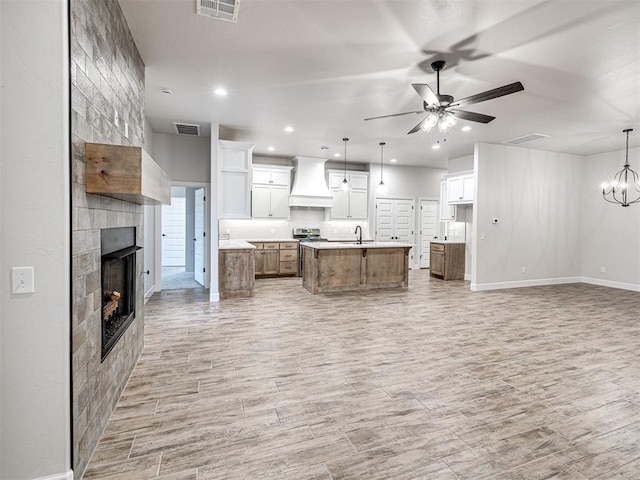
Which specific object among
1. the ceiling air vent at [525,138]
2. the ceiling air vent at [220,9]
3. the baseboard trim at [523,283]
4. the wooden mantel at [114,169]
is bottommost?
the baseboard trim at [523,283]

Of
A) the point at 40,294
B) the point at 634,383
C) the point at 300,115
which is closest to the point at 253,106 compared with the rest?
the point at 300,115

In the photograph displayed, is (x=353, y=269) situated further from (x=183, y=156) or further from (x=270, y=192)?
(x=183, y=156)

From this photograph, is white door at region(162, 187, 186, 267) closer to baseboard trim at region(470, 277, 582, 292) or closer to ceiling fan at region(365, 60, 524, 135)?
baseboard trim at region(470, 277, 582, 292)

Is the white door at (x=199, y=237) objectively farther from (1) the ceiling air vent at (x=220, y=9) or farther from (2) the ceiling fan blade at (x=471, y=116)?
(2) the ceiling fan blade at (x=471, y=116)

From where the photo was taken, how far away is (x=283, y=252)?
8375 millimetres

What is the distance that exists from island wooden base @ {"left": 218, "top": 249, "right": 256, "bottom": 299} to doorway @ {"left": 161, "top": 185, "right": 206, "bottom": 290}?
1.10 metres

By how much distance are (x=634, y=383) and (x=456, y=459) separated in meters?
2.17

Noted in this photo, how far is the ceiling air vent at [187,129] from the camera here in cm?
580

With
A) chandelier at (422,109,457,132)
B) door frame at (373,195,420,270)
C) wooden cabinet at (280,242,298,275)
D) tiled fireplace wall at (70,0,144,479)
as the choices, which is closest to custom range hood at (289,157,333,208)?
wooden cabinet at (280,242,298,275)

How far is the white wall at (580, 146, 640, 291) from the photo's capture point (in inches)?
281

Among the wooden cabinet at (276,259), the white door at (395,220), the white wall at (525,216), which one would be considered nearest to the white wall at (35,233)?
the wooden cabinet at (276,259)

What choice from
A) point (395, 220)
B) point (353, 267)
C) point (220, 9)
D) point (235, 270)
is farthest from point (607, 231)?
point (220, 9)

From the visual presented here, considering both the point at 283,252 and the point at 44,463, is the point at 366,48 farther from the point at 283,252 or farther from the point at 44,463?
the point at 283,252

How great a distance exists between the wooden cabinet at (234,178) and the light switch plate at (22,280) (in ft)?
15.0
